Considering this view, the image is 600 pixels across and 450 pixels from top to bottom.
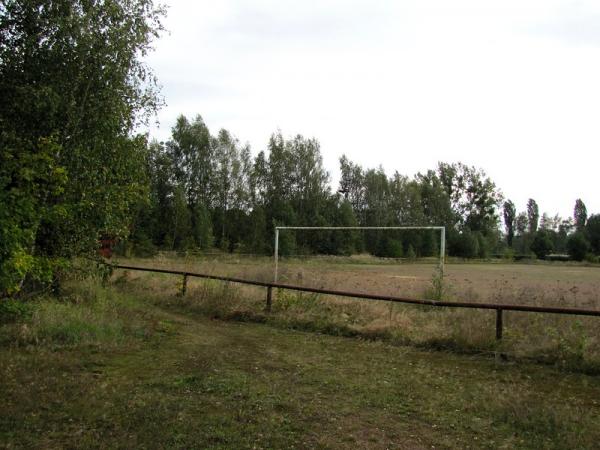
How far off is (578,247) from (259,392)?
86171 mm

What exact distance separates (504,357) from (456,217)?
77997 mm

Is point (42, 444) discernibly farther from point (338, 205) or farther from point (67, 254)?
point (338, 205)

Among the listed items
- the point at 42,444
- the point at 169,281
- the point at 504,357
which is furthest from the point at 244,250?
the point at 42,444

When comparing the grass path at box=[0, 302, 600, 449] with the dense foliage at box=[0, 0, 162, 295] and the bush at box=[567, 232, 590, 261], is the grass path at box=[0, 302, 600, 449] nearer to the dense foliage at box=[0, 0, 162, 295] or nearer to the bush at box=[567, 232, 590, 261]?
the dense foliage at box=[0, 0, 162, 295]

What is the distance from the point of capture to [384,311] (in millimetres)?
10406

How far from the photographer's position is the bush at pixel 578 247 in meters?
77.9

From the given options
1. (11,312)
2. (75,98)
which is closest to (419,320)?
(11,312)

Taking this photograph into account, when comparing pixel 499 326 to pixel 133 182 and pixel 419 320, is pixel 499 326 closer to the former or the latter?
pixel 419 320

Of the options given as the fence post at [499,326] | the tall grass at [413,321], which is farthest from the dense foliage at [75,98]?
the fence post at [499,326]

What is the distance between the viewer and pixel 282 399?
208 inches

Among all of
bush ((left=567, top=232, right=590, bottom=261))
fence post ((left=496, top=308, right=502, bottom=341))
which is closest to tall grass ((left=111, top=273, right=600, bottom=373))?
fence post ((left=496, top=308, right=502, bottom=341))

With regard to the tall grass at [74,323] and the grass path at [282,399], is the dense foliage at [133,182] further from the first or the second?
the grass path at [282,399]

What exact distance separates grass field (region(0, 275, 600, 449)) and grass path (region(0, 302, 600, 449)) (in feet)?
0.06

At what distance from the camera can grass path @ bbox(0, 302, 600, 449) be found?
416cm
